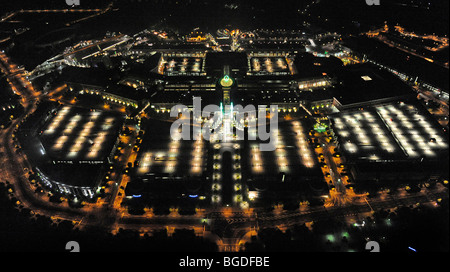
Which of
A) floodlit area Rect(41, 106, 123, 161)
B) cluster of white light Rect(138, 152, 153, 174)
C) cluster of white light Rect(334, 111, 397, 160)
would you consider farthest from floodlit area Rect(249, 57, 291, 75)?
floodlit area Rect(41, 106, 123, 161)

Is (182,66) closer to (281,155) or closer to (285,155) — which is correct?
(281,155)

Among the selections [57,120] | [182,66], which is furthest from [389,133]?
[57,120]

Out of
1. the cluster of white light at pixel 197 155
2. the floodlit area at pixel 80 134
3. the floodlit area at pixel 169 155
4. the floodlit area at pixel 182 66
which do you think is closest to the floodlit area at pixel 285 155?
the cluster of white light at pixel 197 155

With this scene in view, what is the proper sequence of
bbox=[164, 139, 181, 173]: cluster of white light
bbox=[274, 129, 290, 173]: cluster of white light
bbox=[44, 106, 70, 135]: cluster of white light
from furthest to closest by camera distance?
1. bbox=[44, 106, 70, 135]: cluster of white light
2. bbox=[164, 139, 181, 173]: cluster of white light
3. bbox=[274, 129, 290, 173]: cluster of white light

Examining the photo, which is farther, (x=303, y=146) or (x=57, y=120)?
(x=57, y=120)

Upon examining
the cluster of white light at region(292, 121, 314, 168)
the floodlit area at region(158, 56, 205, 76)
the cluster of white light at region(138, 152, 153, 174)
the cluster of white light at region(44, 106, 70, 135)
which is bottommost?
the cluster of white light at region(138, 152, 153, 174)

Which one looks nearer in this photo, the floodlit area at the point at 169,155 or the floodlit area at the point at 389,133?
the floodlit area at the point at 169,155

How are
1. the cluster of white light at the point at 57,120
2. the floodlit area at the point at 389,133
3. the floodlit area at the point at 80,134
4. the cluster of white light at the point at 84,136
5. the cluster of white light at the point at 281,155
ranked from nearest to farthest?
the cluster of white light at the point at 281,155, the floodlit area at the point at 389,133, the floodlit area at the point at 80,134, the cluster of white light at the point at 84,136, the cluster of white light at the point at 57,120

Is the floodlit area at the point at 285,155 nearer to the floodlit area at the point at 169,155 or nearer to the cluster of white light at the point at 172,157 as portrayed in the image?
the floodlit area at the point at 169,155

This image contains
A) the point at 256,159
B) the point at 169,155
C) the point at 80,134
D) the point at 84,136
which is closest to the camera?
the point at 256,159

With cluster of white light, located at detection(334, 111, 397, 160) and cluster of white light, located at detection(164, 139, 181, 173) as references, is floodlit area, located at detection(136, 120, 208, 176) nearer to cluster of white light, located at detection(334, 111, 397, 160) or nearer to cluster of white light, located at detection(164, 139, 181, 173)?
cluster of white light, located at detection(164, 139, 181, 173)

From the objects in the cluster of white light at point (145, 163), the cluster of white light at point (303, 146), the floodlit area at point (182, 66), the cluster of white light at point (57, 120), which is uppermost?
the floodlit area at point (182, 66)
